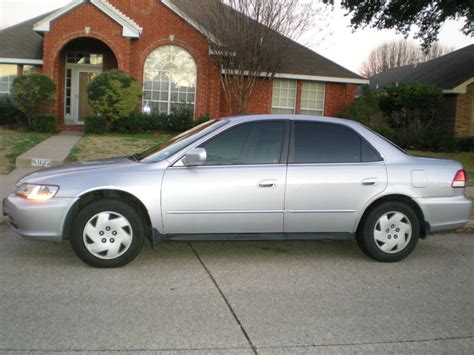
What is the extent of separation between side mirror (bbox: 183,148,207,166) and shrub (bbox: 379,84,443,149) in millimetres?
16146

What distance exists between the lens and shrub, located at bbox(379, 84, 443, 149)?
20203mm

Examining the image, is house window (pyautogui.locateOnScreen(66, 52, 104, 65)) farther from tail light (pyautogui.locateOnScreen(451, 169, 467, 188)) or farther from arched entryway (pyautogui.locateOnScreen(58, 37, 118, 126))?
tail light (pyautogui.locateOnScreen(451, 169, 467, 188))

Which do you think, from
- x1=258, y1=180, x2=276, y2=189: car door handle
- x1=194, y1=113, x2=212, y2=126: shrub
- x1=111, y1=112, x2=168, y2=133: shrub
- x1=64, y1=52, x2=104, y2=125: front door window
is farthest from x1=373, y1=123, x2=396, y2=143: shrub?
x1=258, y1=180, x2=276, y2=189: car door handle

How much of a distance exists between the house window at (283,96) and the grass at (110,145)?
571 cm

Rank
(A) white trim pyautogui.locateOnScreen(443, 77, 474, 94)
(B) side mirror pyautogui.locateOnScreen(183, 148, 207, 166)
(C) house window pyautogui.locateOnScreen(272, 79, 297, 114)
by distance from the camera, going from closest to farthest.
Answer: (B) side mirror pyautogui.locateOnScreen(183, 148, 207, 166)
(C) house window pyautogui.locateOnScreen(272, 79, 297, 114)
(A) white trim pyautogui.locateOnScreen(443, 77, 474, 94)

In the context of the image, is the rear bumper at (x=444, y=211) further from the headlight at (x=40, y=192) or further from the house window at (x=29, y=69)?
the house window at (x=29, y=69)

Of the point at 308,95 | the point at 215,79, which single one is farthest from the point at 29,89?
the point at 308,95

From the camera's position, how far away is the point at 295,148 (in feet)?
19.4

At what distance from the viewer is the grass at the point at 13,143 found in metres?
11.8

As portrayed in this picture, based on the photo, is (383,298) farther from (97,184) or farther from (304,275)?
(97,184)

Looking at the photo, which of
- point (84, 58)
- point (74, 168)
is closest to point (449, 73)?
point (84, 58)

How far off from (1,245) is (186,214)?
2.51 meters

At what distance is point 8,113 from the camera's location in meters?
18.7

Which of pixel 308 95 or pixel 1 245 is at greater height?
pixel 308 95
